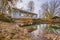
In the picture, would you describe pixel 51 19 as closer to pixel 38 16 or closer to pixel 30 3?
pixel 38 16

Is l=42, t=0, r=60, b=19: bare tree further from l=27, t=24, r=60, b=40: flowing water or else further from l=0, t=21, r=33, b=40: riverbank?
l=0, t=21, r=33, b=40: riverbank

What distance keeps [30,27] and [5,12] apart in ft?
1.87

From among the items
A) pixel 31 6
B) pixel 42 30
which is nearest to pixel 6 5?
pixel 31 6

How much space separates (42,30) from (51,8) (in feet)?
1.46

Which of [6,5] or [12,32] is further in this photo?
[6,5]

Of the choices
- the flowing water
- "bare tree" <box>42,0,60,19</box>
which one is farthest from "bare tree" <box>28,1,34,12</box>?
the flowing water

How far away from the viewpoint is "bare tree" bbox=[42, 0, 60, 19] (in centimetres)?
230

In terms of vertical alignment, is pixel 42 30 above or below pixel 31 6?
below

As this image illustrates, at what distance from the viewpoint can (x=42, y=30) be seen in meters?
2.31

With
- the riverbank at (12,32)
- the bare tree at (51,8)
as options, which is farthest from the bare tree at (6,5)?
the bare tree at (51,8)

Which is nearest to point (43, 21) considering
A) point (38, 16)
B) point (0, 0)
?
point (38, 16)

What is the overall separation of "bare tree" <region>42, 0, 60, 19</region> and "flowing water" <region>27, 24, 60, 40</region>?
0.19m

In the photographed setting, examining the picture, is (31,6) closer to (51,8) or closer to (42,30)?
(51,8)

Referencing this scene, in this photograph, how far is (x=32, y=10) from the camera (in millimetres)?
2377
